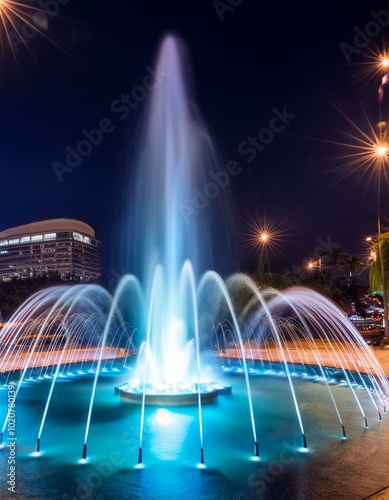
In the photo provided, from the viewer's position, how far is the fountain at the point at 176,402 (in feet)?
23.5

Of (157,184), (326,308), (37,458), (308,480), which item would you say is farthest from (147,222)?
(326,308)

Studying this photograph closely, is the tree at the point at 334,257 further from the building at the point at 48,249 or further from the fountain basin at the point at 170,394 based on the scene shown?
the building at the point at 48,249

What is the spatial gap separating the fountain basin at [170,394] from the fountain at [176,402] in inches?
1.4

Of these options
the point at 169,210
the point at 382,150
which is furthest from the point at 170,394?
the point at 382,150

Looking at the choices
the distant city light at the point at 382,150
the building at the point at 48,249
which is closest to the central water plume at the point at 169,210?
the distant city light at the point at 382,150

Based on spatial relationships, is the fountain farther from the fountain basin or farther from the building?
the building

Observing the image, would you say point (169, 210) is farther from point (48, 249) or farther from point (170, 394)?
point (48, 249)

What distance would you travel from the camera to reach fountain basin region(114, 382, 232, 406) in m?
12.0

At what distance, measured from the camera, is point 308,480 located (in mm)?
6941

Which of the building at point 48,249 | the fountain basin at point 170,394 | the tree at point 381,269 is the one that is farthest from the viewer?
the building at point 48,249

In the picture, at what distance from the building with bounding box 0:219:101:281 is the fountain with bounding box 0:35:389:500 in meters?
143

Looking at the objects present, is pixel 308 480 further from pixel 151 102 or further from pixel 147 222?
pixel 151 102

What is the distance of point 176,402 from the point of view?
12.0 metres

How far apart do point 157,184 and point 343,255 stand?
185 ft
